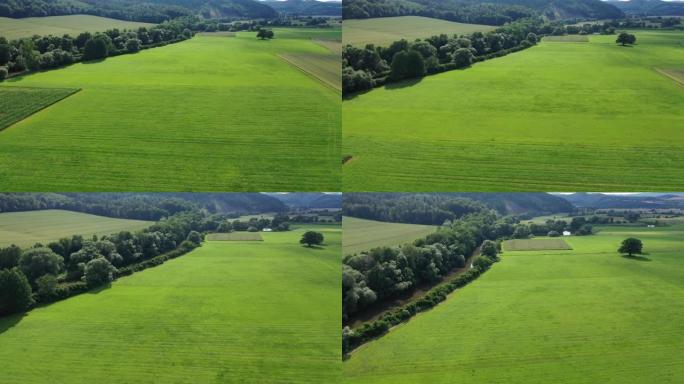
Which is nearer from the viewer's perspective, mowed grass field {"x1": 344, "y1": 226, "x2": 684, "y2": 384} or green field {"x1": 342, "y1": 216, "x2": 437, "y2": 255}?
mowed grass field {"x1": 344, "y1": 226, "x2": 684, "y2": 384}

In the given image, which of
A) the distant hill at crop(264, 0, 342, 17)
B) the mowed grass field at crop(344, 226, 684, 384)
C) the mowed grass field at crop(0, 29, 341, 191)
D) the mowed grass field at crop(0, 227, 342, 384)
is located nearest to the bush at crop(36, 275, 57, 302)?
the mowed grass field at crop(0, 227, 342, 384)

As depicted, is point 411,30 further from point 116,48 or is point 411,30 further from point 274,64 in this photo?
point 116,48

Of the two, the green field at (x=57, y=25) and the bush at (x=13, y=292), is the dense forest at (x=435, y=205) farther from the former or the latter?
the green field at (x=57, y=25)

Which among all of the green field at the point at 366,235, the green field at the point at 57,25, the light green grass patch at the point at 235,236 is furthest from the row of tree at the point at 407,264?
the green field at the point at 57,25

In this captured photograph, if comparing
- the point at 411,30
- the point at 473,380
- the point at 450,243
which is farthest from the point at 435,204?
the point at 411,30

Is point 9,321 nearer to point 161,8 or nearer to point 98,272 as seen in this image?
point 98,272

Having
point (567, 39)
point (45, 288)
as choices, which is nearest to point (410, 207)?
point (45, 288)

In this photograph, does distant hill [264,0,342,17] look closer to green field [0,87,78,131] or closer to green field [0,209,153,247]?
green field [0,87,78,131]
